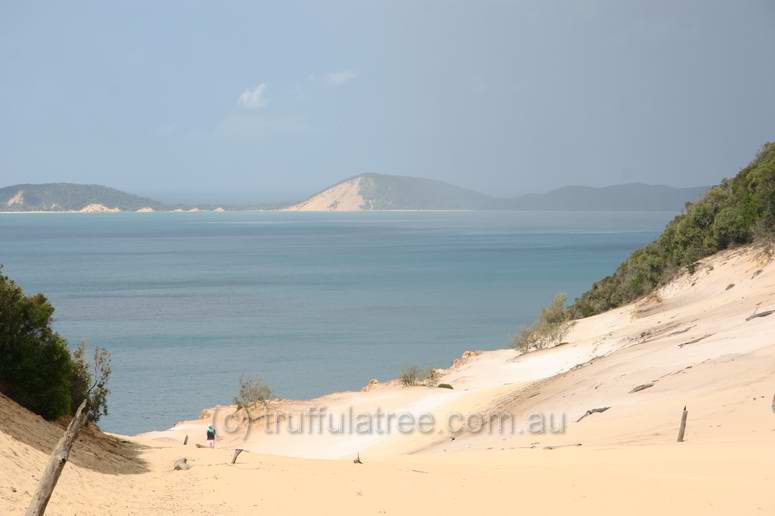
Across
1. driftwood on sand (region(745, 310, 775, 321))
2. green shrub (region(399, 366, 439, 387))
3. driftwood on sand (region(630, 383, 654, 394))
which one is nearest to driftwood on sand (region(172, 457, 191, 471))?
driftwood on sand (region(630, 383, 654, 394))

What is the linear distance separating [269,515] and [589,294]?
42.6 metres

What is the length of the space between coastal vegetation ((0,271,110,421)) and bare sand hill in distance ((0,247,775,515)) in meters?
1.46

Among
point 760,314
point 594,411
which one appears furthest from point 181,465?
point 760,314

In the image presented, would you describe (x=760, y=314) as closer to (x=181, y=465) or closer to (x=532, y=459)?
(x=532, y=459)

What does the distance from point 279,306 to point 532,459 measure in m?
62.2

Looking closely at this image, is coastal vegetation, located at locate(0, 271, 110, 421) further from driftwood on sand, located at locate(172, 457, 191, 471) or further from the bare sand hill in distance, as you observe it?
driftwood on sand, located at locate(172, 457, 191, 471)

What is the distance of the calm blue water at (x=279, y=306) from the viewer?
149 ft

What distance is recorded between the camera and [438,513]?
1193 centimetres

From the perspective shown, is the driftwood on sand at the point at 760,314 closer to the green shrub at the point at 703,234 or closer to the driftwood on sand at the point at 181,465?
the green shrub at the point at 703,234

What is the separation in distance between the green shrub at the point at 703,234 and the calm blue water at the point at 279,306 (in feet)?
33.2

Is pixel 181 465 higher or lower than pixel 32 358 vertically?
lower

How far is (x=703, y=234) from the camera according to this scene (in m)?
46.4

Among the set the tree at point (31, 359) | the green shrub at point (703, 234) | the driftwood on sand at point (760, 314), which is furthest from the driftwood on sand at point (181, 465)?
the green shrub at point (703, 234)

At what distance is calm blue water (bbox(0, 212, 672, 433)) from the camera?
149ft
